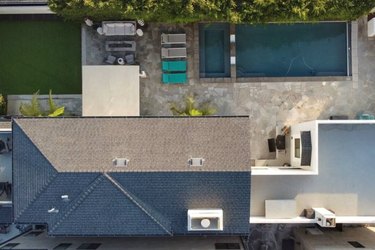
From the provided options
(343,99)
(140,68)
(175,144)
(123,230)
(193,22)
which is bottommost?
(123,230)

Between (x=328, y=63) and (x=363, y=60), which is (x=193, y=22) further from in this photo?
(x=363, y=60)

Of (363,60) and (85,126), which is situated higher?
(363,60)

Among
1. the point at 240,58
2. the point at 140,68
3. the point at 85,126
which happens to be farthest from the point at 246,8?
the point at 85,126

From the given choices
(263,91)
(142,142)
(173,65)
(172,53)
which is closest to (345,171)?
(263,91)

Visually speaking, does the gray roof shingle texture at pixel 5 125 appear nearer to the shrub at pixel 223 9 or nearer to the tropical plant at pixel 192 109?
the shrub at pixel 223 9

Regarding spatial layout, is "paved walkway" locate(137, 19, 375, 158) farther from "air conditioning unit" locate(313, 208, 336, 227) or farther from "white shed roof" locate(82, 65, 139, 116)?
→ "air conditioning unit" locate(313, 208, 336, 227)

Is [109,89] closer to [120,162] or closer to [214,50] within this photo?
[120,162]
